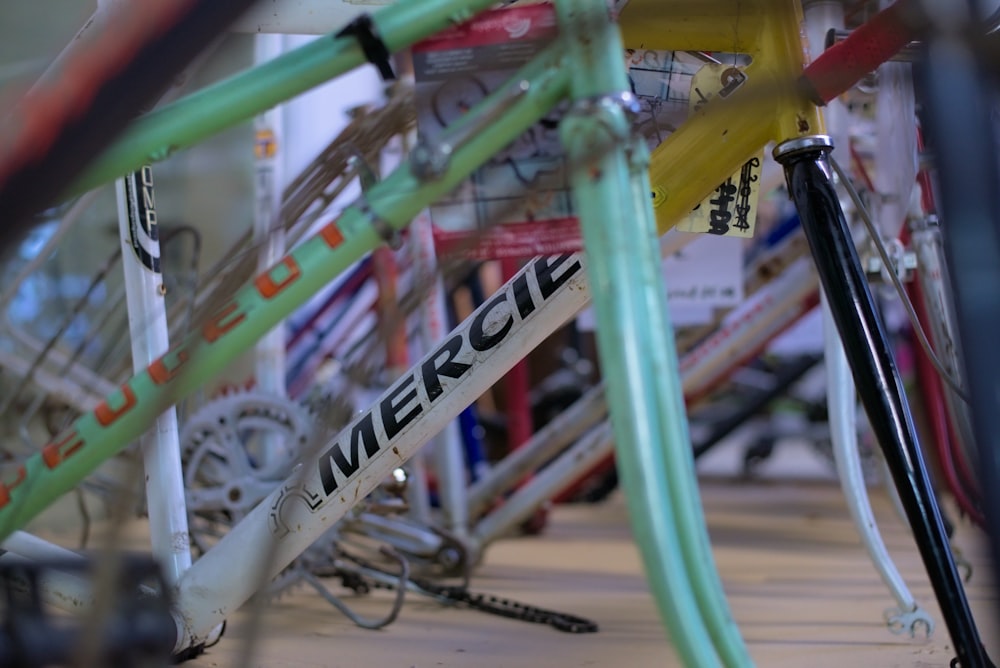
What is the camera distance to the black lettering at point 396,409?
3.24 feet

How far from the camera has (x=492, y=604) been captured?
1423 mm

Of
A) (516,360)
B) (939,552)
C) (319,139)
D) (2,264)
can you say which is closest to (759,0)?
(516,360)

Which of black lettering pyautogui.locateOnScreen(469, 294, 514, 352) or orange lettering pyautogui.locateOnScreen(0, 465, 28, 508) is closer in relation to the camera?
orange lettering pyautogui.locateOnScreen(0, 465, 28, 508)

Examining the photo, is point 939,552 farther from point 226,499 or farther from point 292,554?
point 226,499

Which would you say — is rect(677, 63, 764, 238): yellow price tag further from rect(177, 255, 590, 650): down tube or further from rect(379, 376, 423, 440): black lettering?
rect(379, 376, 423, 440): black lettering

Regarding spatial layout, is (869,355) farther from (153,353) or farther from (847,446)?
(153,353)

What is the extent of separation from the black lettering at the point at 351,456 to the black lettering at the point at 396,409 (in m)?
0.02

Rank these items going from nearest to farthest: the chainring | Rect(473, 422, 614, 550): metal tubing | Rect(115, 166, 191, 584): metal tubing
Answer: Rect(115, 166, 191, 584): metal tubing, the chainring, Rect(473, 422, 614, 550): metal tubing

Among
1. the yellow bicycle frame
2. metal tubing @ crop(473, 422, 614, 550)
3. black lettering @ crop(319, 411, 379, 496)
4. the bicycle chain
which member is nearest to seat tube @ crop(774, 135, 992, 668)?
the yellow bicycle frame

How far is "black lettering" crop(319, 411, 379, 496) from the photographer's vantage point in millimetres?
988

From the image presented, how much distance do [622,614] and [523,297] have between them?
585 millimetres

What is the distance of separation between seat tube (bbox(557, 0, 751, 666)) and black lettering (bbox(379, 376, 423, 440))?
0.37 metres

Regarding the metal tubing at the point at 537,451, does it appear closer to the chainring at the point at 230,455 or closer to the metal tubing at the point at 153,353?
the chainring at the point at 230,455

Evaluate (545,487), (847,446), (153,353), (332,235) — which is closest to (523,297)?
(332,235)
